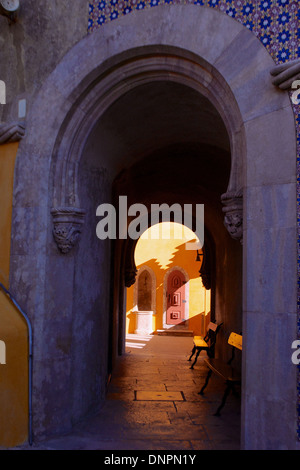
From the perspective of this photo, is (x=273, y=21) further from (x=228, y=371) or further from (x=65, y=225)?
(x=228, y=371)

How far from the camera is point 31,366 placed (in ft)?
16.0

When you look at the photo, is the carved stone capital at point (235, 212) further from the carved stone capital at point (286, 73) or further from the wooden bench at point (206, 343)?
the wooden bench at point (206, 343)

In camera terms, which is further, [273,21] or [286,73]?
[273,21]

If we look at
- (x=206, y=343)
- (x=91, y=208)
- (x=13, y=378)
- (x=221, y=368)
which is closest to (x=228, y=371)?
(x=221, y=368)

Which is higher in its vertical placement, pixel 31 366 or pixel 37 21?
pixel 37 21

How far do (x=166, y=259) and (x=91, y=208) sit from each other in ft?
54.3

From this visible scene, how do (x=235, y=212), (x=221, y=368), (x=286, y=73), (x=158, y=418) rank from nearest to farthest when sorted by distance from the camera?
1. (x=286, y=73)
2. (x=235, y=212)
3. (x=158, y=418)
4. (x=221, y=368)

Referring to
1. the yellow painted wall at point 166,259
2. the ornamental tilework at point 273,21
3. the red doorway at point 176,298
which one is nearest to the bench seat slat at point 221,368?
the ornamental tilework at point 273,21

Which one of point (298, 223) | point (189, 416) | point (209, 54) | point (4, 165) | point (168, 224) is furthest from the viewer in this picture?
point (168, 224)

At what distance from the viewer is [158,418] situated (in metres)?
5.62
